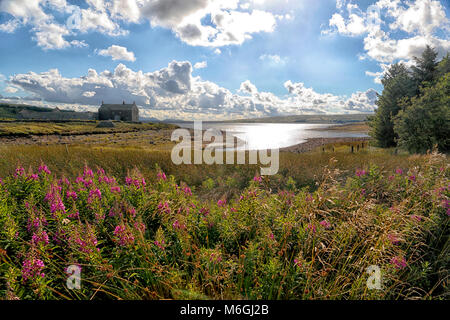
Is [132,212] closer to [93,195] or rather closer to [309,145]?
[93,195]

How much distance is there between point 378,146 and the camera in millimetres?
26828

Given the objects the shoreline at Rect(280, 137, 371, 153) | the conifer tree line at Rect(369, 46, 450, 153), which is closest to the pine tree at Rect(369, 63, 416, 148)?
the conifer tree line at Rect(369, 46, 450, 153)

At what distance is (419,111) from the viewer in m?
18.3

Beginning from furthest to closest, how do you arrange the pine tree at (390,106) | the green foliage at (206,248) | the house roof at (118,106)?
the house roof at (118,106) → the pine tree at (390,106) → the green foliage at (206,248)

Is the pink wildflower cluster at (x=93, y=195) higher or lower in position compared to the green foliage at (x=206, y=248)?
higher

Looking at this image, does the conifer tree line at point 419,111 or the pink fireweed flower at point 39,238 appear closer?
the pink fireweed flower at point 39,238

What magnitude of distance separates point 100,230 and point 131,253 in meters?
0.83

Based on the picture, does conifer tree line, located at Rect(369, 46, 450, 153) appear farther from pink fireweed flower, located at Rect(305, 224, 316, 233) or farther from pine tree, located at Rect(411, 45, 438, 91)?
pink fireweed flower, located at Rect(305, 224, 316, 233)

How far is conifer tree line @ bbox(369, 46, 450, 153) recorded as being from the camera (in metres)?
18.0

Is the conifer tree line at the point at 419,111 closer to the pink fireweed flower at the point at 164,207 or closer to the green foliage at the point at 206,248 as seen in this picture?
the green foliage at the point at 206,248

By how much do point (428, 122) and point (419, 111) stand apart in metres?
1.20

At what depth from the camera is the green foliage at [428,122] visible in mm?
17859

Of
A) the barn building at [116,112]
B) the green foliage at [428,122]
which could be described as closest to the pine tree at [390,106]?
the green foliage at [428,122]
